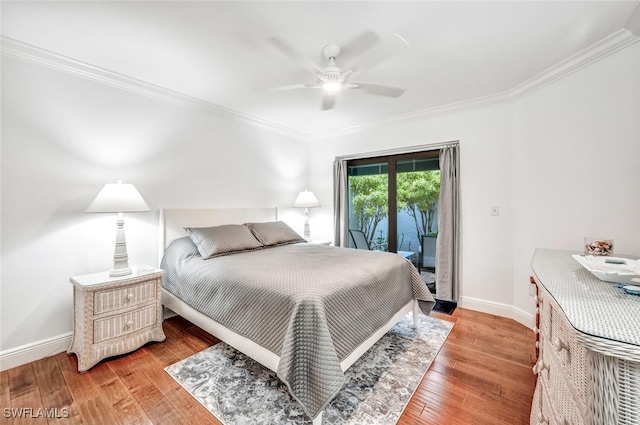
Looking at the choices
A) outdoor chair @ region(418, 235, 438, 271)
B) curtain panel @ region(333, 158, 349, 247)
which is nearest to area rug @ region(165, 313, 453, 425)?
outdoor chair @ region(418, 235, 438, 271)

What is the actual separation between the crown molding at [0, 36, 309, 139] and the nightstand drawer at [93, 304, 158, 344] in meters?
2.09

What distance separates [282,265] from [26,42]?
2.56m

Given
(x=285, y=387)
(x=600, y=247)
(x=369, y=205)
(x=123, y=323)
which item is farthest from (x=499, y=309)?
(x=123, y=323)

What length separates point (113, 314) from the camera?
213cm

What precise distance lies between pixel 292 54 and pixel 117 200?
1.83 metres

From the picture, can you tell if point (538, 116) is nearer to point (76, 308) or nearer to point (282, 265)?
point (282, 265)

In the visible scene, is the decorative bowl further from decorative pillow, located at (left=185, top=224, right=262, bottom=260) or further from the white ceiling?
decorative pillow, located at (left=185, top=224, right=262, bottom=260)

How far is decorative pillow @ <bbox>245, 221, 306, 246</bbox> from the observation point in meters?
3.26

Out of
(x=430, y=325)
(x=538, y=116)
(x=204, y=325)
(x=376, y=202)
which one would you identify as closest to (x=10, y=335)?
(x=204, y=325)

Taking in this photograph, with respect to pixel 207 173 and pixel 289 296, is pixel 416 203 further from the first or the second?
pixel 207 173

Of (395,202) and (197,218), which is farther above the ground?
(395,202)

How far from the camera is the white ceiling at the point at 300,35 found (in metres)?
1.67

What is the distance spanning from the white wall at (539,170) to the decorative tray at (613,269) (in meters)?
0.86

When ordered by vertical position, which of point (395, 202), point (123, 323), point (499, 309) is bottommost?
point (499, 309)
